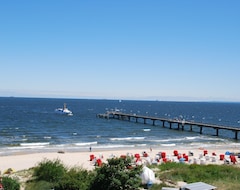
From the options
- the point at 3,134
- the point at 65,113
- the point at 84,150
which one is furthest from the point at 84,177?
the point at 65,113

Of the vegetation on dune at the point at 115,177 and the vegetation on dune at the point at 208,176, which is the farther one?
the vegetation on dune at the point at 208,176

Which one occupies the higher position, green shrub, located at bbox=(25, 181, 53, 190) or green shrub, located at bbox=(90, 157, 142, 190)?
green shrub, located at bbox=(90, 157, 142, 190)

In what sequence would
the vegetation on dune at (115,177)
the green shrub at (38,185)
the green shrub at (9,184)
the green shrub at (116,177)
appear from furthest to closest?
the green shrub at (38,185) < the green shrub at (9,184) < the vegetation on dune at (115,177) < the green shrub at (116,177)

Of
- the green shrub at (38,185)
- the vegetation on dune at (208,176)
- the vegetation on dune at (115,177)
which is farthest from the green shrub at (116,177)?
the vegetation on dune at (208,176)

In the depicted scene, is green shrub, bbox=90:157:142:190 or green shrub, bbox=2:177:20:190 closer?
green shrub, bbox=90:157:142:190

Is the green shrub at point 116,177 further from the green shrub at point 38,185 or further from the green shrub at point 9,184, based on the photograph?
the green shrub at point 9,184

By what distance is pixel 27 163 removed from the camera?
24.6 metres

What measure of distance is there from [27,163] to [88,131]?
27059 millimetres

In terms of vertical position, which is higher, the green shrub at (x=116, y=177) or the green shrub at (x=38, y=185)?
the green shrub at (x=116, y=177)

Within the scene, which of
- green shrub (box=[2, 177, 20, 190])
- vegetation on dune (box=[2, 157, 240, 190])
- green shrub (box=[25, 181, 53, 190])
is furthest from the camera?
green shrub (box=[25, 181, 53, 190])

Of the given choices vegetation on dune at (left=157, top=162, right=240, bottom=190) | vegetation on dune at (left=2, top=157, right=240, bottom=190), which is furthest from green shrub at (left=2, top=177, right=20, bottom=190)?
vegetation on dune at (left=157, top=162, right=240, bottom=190)

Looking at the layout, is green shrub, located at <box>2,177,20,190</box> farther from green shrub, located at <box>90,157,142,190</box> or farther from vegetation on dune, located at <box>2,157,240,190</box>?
green shrub, located at <box>90,157,142,190</box>

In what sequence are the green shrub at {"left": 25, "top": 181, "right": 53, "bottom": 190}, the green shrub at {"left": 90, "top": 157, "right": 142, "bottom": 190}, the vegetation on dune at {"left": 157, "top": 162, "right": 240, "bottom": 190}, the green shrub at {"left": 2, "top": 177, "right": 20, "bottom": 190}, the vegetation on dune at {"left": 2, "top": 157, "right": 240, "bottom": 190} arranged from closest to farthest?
the green shrub at {"left": 90, "top": 157, "right": 142, "bottom": 190}, the vegetation on dune at {"left": 2, "top": 157, "right": 240, "bottom": 190}, the green shrub at {"left": 2, "top": 177, "right": 20, "bottom": 190}, the green shrub at {"left": 25, "top": 181, "right": 53, "bottom": 190}, the vegetation on dune at {"left": 157, "top": 162, "right": 240, "bottom": 190}

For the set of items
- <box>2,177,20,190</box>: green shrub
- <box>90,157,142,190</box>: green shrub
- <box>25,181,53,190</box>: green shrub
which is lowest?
<box>25,181,53,190</box>: green shrub
